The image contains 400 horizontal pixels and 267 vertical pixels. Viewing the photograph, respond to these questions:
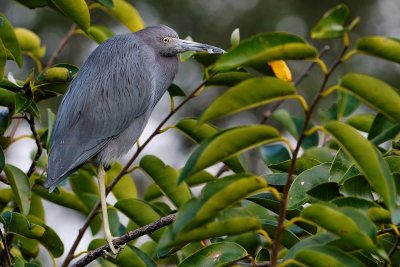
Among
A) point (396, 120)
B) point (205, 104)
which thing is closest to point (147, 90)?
point (396, 120)

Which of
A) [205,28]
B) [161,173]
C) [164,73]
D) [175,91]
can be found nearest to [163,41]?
[164,73]

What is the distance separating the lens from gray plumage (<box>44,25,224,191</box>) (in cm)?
367

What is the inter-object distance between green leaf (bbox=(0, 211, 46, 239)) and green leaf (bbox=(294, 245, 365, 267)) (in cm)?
122

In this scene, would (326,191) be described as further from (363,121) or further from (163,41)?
(163,41)

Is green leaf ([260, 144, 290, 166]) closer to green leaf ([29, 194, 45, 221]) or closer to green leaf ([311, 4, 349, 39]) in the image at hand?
green leaf ([29, 194, 45, 221])

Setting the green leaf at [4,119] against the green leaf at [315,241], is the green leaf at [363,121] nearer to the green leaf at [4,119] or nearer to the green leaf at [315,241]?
the green leaf at [315,241]

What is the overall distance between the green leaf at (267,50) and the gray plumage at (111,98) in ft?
6.22

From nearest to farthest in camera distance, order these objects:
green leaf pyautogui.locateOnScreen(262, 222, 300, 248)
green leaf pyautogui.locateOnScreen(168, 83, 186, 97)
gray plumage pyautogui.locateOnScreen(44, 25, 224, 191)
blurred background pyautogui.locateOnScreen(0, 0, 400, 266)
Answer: green leaf pyautogui.locateOnScreen(262, 222, 300, 248) → green leaf pyautogui.locateOnScreen(168, 83, 186, 97) → gray plumage pyautogui.locateOnScreen(44, 25, 224, 191) → blurred background pyautogui.locateOnScreen(0, 0, 400, 266)

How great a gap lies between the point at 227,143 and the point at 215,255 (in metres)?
0.59

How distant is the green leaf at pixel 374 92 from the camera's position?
1.65 m

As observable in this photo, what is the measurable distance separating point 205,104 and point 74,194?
531 centimetres

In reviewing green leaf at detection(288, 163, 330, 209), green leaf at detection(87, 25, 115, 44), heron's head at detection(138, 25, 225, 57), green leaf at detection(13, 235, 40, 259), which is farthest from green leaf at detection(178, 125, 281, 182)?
heron's head at detection(138, 25, 225, 57)

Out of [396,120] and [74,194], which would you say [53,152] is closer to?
[74,194]

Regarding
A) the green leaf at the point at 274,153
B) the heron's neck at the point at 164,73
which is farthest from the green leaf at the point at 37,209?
the green leaf at the point at 274,153
